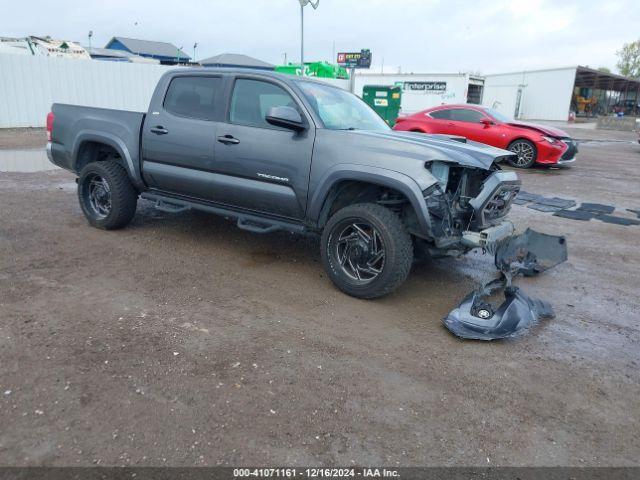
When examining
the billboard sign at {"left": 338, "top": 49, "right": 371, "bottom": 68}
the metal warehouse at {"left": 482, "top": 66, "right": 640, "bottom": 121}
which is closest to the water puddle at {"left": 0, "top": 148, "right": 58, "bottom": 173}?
the billboard sign at {"left": 338, "top": 49, "right": 371, "bottom": 68}

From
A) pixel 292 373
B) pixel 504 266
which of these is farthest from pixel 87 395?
pixel 504 266

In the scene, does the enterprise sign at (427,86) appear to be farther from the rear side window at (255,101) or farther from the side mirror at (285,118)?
the side mirror at (285,118)

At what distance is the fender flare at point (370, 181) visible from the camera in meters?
3.96

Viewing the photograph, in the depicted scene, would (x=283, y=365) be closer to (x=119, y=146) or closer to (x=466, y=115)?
(x=119, y=146)

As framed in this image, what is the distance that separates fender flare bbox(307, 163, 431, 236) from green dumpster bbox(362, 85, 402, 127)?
48.7 feet

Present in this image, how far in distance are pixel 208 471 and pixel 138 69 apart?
20.0 m

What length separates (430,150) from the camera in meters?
4.04

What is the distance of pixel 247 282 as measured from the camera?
4.60 m

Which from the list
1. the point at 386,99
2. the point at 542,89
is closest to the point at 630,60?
the point at 542,89

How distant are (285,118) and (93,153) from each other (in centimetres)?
303

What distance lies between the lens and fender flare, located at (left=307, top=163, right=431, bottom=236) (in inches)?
156

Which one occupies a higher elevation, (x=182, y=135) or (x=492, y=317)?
(x=182, y=135)

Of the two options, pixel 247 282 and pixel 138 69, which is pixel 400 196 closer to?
pixel 247 282

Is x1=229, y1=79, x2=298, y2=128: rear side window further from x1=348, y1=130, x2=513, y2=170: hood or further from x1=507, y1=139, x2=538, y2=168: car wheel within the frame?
x1=507, y1=139, x2=538, y2=168: car wheel
